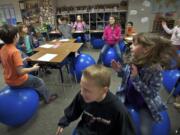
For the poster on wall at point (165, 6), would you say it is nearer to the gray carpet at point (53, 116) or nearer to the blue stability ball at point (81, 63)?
the gray carpet at point (53, 116)

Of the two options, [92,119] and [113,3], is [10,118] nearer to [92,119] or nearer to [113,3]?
[92,119]

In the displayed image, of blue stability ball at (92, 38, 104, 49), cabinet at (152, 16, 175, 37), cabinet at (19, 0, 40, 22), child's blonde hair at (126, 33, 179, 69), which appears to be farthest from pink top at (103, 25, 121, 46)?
cabinet at (19, 0, 40, 22)

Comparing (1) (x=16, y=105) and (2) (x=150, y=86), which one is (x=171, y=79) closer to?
(2) (x=150, y=86)

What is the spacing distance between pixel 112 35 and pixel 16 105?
9.30ft

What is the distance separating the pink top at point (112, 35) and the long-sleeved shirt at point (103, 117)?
2976 millimetres

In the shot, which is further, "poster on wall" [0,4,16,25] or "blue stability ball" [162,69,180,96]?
"poster on wall" [0,4,16,25]

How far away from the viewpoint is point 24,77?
2.08m

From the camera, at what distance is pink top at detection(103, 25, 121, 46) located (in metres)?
3.94

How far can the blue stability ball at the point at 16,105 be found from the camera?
1854mm

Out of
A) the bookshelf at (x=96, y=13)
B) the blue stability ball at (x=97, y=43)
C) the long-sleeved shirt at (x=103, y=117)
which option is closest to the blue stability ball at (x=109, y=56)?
the blue stability ball at (x=97, y=43)

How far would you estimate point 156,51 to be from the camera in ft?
4.21

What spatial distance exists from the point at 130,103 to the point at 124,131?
1.92ft

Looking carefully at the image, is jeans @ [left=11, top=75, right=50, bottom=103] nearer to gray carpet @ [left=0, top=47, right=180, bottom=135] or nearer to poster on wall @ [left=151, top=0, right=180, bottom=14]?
gray carpet @ [left=0, top=47, right=180, bottom=135]

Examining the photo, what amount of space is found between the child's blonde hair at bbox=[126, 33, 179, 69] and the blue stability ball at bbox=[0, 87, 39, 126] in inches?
57.8
